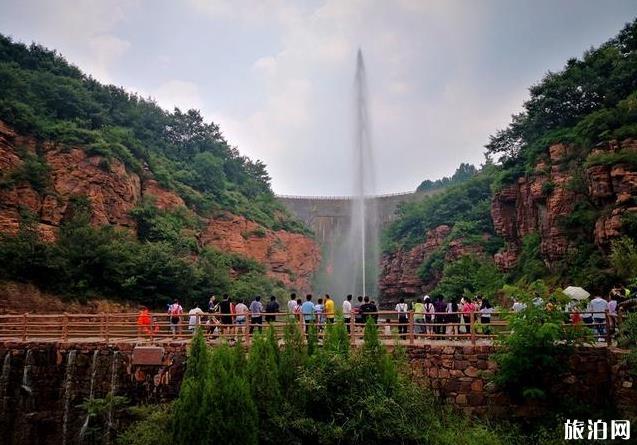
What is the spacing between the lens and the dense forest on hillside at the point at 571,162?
20.0 meters

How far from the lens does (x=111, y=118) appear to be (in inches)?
1447

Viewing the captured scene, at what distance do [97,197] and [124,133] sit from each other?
7.81 meters

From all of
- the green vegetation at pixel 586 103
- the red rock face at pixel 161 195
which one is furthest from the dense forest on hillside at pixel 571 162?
the red rock face at pixel 161 195

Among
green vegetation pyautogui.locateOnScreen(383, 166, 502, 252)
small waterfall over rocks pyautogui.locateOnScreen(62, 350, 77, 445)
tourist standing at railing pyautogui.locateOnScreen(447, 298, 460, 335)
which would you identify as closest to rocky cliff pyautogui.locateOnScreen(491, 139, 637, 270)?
green vegetation pyautogui.locateOnScreen(383, 166, 502, 252)

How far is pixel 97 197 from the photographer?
89.0ft

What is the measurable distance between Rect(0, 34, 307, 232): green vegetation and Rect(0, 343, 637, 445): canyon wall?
46.9 ft

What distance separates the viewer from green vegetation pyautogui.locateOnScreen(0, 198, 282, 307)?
20723mm

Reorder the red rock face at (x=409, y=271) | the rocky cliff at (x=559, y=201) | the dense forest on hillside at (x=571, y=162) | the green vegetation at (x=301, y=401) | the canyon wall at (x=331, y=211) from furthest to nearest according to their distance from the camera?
1. the canyon wall at (x=331, y=211)
2. the red rock face at (x=409, y=271)
3. the dense forest on hillside at (x=571, y=162)
4. the rocky cliff at (x=559, y=201)
5. the green vegetation at (x=301, y=401)

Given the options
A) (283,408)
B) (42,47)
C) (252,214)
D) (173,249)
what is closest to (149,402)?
(283,408)

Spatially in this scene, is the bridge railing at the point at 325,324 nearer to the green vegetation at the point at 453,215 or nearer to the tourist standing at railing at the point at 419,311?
the tourist standing at railing at the point at 419,311

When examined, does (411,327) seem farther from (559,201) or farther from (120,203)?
(120,203)

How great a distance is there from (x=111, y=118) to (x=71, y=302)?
784 inches

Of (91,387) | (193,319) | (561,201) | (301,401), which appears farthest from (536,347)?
(561,201)

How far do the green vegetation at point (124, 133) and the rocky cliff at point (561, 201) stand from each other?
18.6 meters
